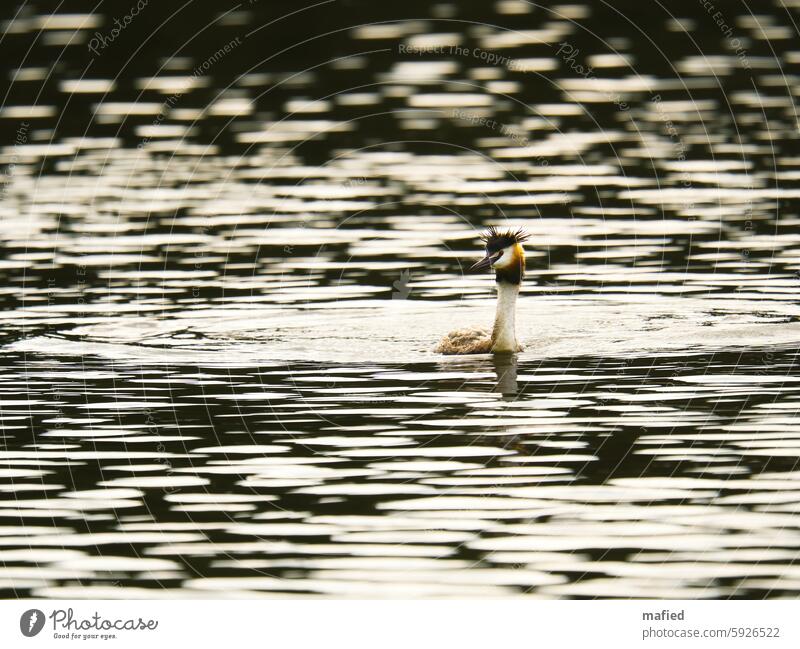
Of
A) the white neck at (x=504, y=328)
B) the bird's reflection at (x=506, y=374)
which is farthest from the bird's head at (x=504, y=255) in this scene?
the bird's reflection at (x=506, y=374)

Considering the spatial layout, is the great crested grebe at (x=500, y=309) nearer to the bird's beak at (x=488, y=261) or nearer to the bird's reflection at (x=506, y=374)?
the bird's beak at (x=488, y=261)

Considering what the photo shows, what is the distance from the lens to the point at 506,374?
78.9 ft

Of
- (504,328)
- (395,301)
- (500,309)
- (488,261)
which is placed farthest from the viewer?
(395,301)

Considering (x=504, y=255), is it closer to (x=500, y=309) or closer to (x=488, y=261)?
(x=488, y=261)

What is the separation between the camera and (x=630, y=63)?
45938 millimetres

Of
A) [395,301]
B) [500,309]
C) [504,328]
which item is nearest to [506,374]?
[504,328]

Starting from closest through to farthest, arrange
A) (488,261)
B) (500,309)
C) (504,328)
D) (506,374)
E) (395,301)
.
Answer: (506,374) → (504,328) → (500,309) → (488,261) → (395,301)

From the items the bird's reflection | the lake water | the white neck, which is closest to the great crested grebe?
the white neck

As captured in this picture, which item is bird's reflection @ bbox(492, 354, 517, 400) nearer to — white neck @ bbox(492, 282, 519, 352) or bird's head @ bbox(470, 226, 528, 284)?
white neck @ bbox(492, 282, 519, 352)

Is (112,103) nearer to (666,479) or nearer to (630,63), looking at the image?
(630,63)

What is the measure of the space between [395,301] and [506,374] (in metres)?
6.09

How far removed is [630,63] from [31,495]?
102 feet

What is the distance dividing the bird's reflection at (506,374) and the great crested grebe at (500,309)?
0.30 metres

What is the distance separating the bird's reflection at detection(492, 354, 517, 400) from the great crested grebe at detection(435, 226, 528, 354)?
30 cm
